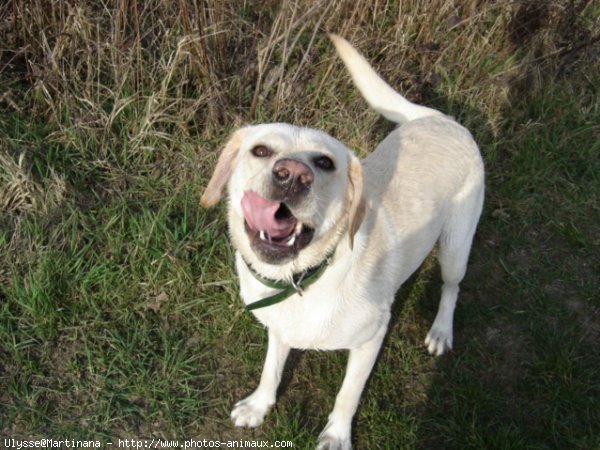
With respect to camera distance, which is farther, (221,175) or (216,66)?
(216,66)

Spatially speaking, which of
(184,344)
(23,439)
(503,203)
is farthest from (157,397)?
(503,203)

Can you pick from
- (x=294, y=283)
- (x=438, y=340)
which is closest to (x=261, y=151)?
(x=294, y=283)

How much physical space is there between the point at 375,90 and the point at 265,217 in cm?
124

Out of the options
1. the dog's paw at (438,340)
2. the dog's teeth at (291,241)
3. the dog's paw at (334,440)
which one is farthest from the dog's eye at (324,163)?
the dog's paw at (438,340)

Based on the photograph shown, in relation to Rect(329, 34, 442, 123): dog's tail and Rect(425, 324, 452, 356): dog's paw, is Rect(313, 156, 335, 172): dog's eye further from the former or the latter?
Rect(425, 324, 452, 356): dog's paw

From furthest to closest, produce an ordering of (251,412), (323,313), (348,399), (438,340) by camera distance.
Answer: (438,340), (251,412), (348,399), (323,313)

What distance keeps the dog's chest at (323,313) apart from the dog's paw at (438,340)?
0.79 meters

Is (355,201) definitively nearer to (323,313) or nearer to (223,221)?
(323,313)

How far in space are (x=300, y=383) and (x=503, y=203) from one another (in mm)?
1731

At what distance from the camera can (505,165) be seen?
3748 millimetres

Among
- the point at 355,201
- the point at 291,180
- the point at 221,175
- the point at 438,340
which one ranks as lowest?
the point at 438,340

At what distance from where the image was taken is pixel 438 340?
2.88 meters

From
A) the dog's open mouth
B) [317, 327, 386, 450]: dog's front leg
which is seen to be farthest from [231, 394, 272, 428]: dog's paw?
the dog's open mouth

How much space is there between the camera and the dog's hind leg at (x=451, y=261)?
105 inches
